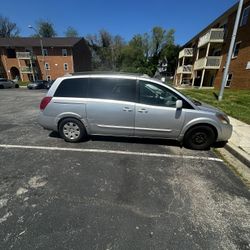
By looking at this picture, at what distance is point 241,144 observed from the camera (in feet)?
15.2

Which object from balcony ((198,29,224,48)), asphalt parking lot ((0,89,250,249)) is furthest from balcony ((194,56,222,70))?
asphalt parking lot ((0,89,250,249))

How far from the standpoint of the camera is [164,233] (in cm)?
212

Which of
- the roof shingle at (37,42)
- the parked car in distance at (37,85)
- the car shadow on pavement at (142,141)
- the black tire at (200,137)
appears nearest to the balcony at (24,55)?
the roof shingle at (37,42)

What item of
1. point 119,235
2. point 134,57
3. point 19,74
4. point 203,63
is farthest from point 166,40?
point 119,235

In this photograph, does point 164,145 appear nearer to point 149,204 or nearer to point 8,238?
point 149,204

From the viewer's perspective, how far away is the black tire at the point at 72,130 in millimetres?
4578

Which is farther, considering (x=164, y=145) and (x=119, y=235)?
(x=164, y=145)

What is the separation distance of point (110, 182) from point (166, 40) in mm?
50614

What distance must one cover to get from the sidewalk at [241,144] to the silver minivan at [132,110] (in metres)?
0.37

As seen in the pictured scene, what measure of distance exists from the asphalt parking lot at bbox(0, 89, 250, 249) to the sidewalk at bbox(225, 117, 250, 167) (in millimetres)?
530

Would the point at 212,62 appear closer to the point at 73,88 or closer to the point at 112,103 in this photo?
the point at 112,103

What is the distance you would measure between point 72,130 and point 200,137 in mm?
3469

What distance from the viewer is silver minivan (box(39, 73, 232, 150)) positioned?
420cm

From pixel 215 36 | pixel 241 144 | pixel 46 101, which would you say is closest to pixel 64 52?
pixel 215 36
